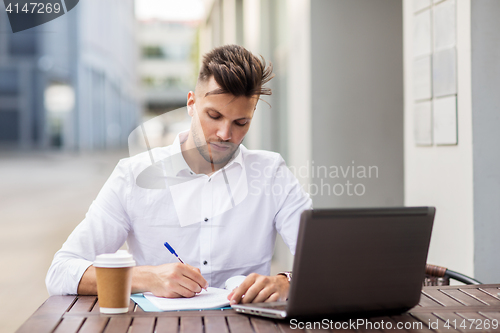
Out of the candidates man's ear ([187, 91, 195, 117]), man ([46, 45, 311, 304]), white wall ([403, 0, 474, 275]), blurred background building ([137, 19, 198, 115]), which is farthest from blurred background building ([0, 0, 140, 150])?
man ([46, 45, 311, 304])

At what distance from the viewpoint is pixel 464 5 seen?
189cm

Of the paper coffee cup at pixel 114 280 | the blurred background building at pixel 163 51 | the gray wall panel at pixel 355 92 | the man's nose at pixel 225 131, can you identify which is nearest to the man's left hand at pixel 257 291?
the paper coffee cup at pixel 114 280

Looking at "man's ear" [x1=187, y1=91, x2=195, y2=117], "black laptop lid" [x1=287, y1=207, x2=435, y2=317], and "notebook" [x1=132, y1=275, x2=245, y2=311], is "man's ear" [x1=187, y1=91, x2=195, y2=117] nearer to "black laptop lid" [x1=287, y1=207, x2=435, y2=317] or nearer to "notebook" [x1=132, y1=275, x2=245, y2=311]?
"notebook" [x1=132, y1=275, x2=245, y2=311]

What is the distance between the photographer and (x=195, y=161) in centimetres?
169

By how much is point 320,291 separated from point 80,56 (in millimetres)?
22766

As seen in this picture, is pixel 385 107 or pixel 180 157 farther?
pixel 385 107

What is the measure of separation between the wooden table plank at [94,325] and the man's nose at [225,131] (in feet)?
2.36

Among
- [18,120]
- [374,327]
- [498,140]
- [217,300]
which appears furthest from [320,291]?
[18,120]

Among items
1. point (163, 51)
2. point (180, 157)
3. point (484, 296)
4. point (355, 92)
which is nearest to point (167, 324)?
point (484, 296)

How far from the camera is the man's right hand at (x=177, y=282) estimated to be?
3.63ft

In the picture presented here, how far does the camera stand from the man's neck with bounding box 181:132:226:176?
1686 millimetres

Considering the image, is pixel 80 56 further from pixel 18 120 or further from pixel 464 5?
pixel 464 5

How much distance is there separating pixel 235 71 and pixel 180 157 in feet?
1.16

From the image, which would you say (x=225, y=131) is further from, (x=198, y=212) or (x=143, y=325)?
(x=143, y=325)
